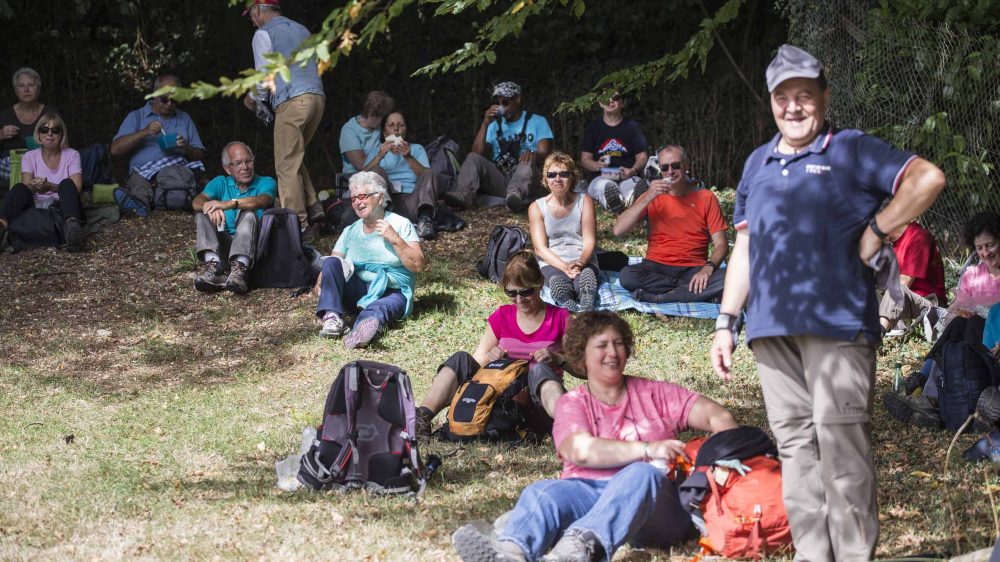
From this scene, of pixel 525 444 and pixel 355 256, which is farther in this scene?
pixel 355 256

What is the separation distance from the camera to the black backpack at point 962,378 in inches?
230

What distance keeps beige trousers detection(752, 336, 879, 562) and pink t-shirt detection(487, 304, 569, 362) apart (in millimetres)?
2436

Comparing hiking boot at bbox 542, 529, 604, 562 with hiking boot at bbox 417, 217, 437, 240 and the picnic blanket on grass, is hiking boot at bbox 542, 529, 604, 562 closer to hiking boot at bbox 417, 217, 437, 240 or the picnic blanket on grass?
the picnic blanket on grass

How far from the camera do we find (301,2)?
13773 millimetres

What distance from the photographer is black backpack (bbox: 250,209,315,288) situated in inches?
358

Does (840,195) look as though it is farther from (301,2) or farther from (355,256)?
(301,2)

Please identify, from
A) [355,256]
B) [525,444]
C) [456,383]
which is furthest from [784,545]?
[355,256]

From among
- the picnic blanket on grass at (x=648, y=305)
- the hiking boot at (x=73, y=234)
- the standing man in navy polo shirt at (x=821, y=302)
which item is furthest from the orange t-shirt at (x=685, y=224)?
the hiking boot at (x=73, y=234)

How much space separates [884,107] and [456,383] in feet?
16.6

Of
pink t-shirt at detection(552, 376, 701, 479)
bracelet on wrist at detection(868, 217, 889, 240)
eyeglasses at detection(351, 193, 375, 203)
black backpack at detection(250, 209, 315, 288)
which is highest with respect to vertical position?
bracelet on wrist at detection(868, 217, 889, 240)

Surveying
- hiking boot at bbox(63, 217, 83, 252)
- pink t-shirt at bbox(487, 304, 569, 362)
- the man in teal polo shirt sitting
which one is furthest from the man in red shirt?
hiking boot at bbox(63, 217, 83, 252)

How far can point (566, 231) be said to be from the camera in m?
8.67

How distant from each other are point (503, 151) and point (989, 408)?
6.23 m

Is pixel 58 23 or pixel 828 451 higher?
pixel 58 23
